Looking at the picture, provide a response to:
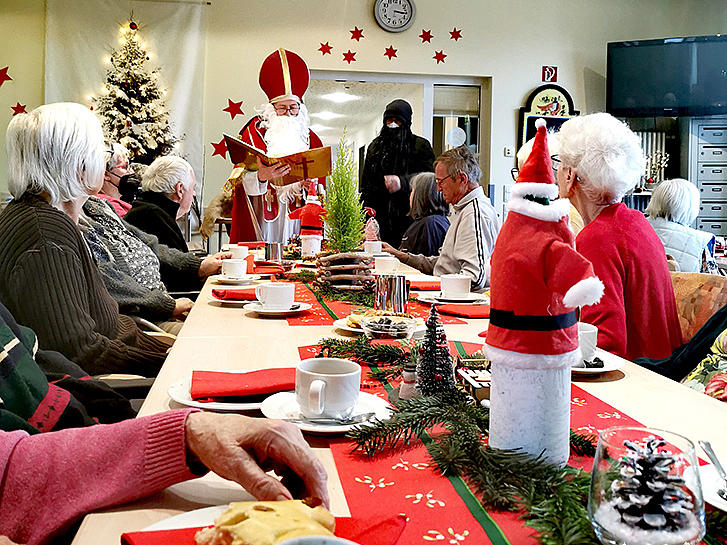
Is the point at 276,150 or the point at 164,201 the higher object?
the point at 276,150

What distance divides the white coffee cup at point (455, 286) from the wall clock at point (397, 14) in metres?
5.41

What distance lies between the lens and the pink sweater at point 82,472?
2.25ft

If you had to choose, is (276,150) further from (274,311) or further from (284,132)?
(274,311)

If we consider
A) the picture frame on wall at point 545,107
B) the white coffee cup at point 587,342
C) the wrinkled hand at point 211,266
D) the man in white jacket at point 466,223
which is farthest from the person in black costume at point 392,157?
the white coffee cup at point 587,342

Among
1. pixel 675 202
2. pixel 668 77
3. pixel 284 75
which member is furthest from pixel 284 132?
pixel 668 77

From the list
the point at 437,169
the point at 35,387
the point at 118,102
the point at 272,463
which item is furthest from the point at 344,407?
the point at 118,102

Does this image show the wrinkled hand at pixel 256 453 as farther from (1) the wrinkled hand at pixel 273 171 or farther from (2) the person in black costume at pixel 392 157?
(2) the person in black costume at pixel 392 157

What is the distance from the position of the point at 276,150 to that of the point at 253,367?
3082 mm

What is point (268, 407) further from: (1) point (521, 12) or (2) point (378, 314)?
(1) point (521, 12)

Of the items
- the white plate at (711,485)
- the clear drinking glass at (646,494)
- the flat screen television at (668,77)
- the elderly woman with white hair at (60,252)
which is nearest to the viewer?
the clear drinking glass at (646,494)

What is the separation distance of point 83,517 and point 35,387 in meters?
0.50

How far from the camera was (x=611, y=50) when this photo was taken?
6945 mm

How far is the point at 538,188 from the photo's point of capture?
0.73m

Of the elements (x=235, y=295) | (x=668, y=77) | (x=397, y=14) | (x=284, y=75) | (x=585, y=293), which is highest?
(x=397, y=14)
